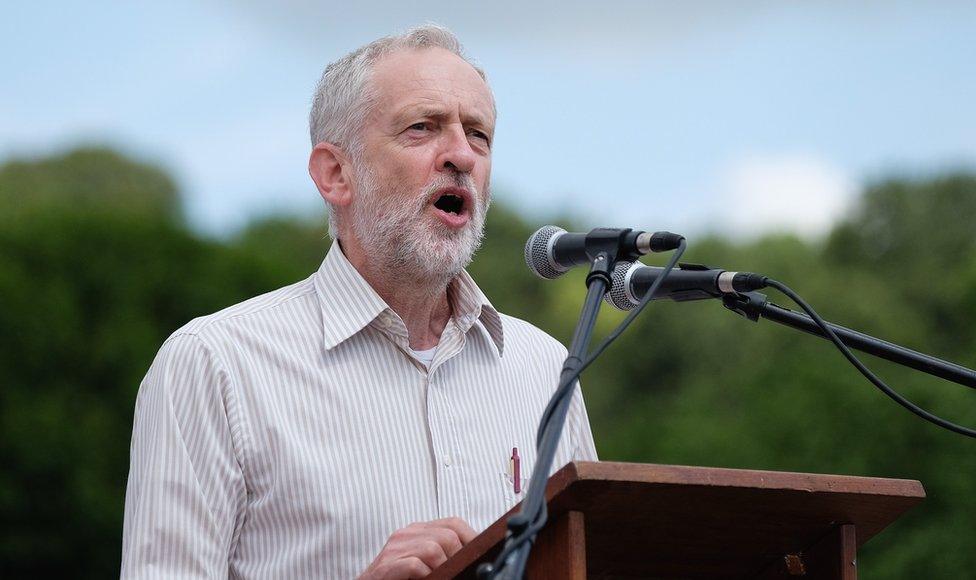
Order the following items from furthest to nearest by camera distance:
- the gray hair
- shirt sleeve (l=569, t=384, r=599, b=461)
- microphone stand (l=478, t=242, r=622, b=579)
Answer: shirt sleeve (l=569, t=384, r=599, b=461) < the gray hair < microphone stand (l=478, t=242, r=622, b=579)

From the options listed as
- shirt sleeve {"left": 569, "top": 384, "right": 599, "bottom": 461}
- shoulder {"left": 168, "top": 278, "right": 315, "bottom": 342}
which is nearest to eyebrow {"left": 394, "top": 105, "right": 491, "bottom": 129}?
shoulder {"left": 168, "top": 278, "right": 315, "bottom": 342}

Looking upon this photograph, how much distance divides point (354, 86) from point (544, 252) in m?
1.30

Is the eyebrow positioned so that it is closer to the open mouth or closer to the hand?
the open mouth

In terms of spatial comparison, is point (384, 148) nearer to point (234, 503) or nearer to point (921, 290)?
point (234, 503)

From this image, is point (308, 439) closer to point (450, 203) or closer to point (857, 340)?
point (450, 203)

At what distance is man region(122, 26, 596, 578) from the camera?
354cm

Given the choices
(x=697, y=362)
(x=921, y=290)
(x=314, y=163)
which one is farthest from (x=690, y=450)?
(x=314, y=163)

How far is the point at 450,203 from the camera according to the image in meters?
4.25

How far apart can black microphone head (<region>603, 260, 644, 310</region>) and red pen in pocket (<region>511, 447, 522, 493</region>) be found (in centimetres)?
88

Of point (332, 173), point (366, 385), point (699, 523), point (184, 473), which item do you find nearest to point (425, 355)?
point (366, 385)

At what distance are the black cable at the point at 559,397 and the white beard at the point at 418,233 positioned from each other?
1.12 meters

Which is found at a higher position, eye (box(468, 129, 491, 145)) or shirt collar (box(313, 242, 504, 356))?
eye (box(468, 129, 491, 145))

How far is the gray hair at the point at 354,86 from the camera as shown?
4.34 meters

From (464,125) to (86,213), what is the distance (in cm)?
2294
